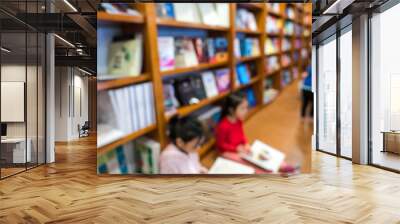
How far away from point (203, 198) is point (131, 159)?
1243 mm

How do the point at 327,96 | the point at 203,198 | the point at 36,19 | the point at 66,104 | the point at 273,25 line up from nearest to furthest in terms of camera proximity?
the point at 203,198 → the point at 273,25 → the point at 36,19 → the point at 327,96 → the point at 66,104

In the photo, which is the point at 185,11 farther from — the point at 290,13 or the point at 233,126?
the point at 233,126

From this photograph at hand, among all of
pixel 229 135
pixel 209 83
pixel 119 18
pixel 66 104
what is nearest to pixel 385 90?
pixel 229 135

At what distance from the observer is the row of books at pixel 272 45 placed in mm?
5375

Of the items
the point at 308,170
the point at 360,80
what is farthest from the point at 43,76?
the point at 360,80

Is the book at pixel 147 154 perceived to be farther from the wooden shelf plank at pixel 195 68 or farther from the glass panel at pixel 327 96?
the glass panel at pixel 327 96

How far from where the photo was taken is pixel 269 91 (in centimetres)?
534

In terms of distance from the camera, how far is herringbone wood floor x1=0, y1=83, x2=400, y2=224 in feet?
12.0

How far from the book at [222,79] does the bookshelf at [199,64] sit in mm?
56

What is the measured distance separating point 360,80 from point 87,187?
5.26 meters

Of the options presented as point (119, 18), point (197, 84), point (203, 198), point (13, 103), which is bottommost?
point (203, 198)

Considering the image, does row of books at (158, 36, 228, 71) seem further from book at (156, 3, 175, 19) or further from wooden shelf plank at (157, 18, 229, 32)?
book at (156, 3, 175, 19)

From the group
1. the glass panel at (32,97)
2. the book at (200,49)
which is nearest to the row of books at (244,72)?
the book at (200,49)

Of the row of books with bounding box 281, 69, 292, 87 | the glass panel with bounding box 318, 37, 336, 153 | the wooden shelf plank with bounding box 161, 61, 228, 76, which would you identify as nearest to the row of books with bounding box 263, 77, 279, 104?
the row of books with bounding box 281, 69, 292, 87
